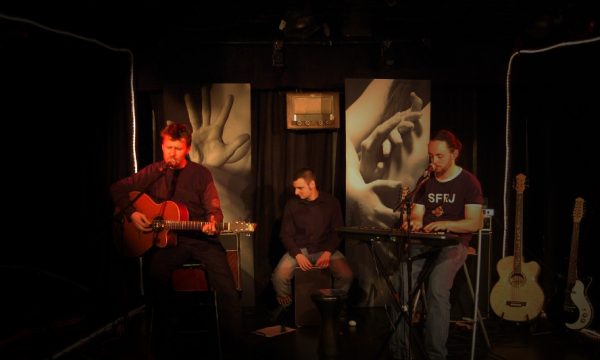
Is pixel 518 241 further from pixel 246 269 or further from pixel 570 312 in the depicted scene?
pixel 246 269

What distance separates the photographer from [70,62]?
16.0 feet

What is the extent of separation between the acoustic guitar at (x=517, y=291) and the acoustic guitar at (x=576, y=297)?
25cm

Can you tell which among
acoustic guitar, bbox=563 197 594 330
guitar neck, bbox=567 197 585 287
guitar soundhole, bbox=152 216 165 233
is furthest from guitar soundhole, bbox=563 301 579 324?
guitar soundhole, bbox=152 216 165 233

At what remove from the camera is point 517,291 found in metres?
4.90

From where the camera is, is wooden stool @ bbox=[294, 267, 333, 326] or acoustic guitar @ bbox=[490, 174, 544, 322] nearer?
acoustic guitar @ bbox=[490, 174, 544, 322]

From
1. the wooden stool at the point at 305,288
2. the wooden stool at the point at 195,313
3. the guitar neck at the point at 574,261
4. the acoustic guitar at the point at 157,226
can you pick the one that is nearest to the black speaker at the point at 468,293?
the guitar neck at the point at 574,261

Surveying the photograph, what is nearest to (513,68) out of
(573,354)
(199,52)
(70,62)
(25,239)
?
(573,354)

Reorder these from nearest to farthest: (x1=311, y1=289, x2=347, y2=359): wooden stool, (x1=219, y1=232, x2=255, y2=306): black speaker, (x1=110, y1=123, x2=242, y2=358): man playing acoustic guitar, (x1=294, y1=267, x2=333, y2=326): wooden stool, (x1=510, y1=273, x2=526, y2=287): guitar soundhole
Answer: (x1=311, y1=289, x2=347, y2=359): wooden stool, (x1=110, y1=123, x2=242, y2=358): man playing acoustic guitar, (x1=510, y1=273, x2=526, y2=287): guitar soundhole, (x1=294, y1=267, x2=333, y2=326): wooden stool, (x1=219, y1=232, x2=255, y2=306): black speaker

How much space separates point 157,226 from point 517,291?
3.31 meters

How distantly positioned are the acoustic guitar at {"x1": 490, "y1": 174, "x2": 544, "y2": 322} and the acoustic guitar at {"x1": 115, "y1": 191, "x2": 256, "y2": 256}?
242 cm

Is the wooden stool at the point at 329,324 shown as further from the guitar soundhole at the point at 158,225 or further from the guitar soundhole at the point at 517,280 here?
the guitar soundhole at the point at 517,280

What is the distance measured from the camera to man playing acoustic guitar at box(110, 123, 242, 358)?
4.30 m

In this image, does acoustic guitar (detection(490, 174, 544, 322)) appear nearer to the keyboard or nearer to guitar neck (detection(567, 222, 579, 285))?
guitar neck (detection(567, 222, 579, 285))

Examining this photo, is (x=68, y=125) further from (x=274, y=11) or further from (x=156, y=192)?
(x=274, y=11)
